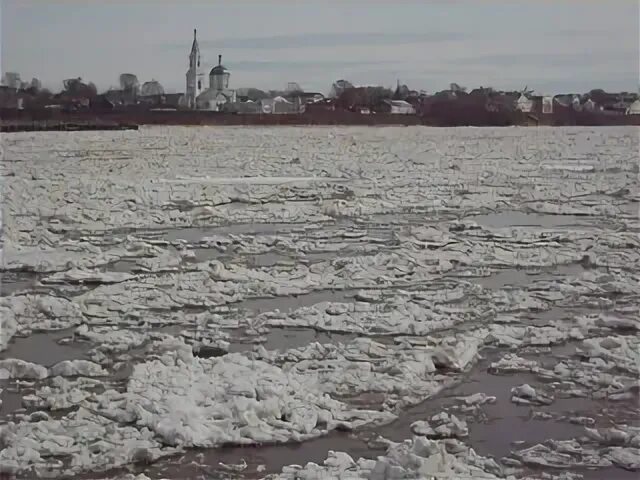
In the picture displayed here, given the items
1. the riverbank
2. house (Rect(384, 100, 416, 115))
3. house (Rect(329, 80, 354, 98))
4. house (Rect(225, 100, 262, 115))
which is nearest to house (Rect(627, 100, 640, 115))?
the riverbank

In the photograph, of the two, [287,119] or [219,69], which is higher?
[219,69]

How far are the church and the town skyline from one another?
0.06ft

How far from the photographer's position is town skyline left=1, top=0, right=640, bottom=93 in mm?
1968

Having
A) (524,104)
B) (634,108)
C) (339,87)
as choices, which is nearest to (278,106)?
(339,87)

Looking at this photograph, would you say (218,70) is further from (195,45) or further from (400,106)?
(400,106)

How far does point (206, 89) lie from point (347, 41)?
392 mm

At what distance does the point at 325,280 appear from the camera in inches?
83.4

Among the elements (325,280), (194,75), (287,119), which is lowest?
(325,280)

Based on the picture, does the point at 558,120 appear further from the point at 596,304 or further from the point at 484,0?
the point at 596,304

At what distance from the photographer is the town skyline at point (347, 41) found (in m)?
1.97

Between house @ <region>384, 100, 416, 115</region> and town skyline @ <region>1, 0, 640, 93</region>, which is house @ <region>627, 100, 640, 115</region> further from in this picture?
house @ <region>384, 100, 416, 115</region>

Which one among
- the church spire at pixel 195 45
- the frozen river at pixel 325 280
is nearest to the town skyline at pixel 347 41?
the church spire at pixel 195 45

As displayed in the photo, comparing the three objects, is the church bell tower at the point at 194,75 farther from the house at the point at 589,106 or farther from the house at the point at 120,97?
the house at the point at 589,106

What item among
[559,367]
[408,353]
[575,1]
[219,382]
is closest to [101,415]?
[219,382]
